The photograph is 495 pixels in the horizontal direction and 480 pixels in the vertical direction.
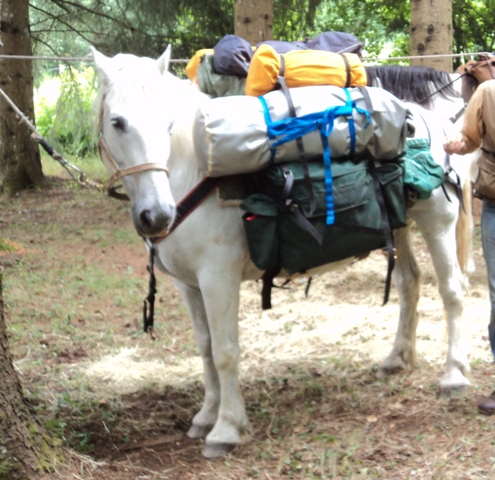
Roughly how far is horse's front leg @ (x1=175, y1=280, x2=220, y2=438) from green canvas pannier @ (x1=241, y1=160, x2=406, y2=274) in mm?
517

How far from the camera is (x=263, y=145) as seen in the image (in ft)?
11.1

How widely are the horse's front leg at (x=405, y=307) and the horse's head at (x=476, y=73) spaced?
0.95 meters

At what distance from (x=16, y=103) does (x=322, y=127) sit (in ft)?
29.7

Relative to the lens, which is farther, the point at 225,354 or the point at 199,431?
the point at 199,431

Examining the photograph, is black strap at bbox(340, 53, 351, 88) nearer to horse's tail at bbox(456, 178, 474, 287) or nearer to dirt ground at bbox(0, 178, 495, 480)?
horse's tail at bbox(456, 178, 474, 287)

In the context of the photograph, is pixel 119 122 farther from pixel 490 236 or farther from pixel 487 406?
pixel 487 406

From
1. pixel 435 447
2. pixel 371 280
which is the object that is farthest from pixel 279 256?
pixel 371 280

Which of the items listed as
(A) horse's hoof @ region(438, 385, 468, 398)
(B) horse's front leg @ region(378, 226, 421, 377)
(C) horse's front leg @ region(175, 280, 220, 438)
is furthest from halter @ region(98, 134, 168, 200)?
(A) horse's hoof @ region(438, 385, 468, 398)

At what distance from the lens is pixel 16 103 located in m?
11.4

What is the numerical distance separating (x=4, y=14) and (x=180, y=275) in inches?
347

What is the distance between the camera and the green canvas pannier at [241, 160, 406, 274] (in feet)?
11.4

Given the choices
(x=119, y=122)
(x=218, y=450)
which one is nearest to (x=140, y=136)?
(x=119, y=122)

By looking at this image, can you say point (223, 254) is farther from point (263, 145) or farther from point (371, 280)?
Answer: point (371, 280)

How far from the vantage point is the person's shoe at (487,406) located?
12.3 feet
